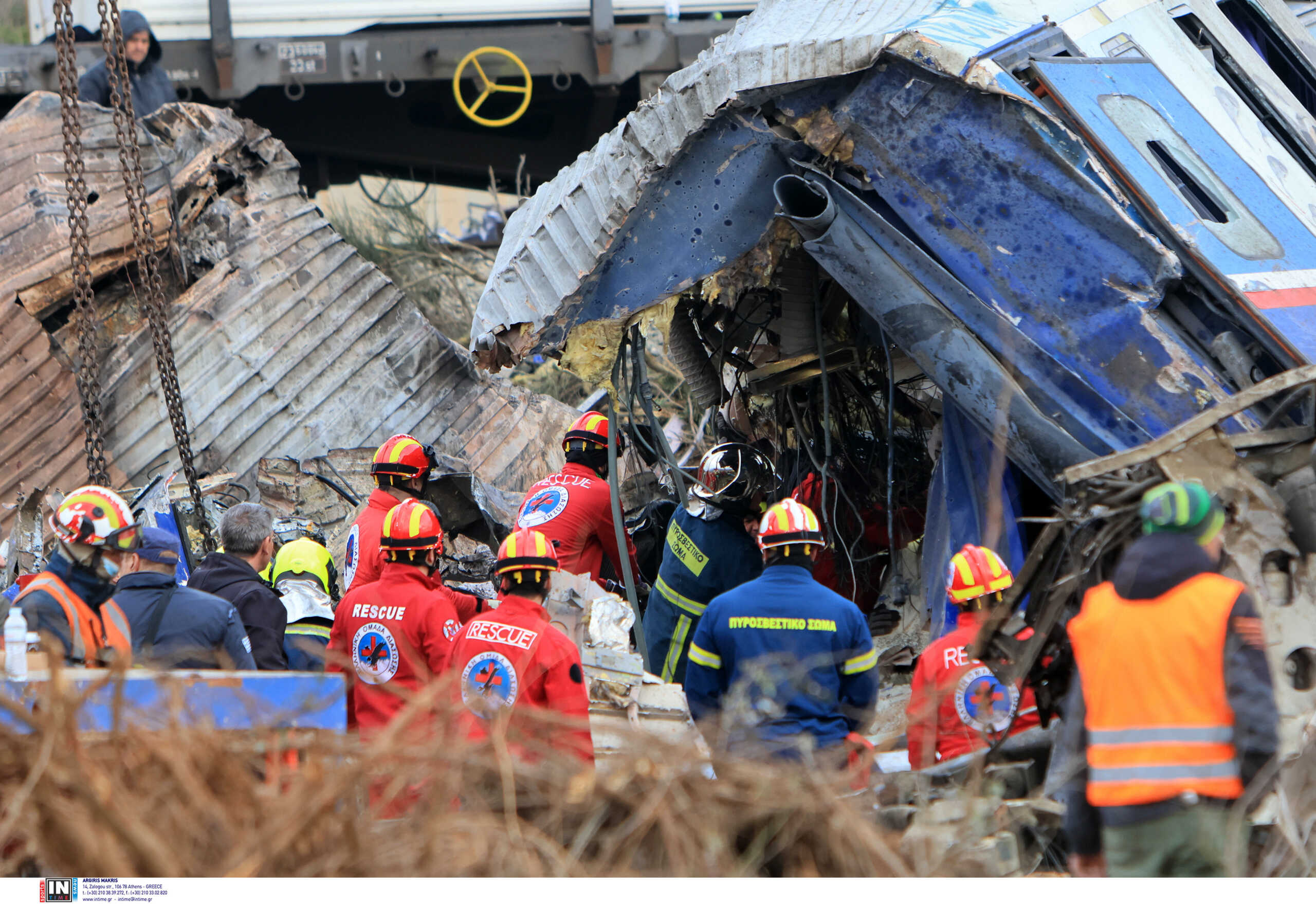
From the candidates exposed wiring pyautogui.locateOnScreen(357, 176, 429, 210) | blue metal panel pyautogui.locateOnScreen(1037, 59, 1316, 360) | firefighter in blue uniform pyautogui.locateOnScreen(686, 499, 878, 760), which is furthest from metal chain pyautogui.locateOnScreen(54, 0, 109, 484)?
blue metal panel pyautogui.locateOnScreen(1037, 59, 1316, 360)

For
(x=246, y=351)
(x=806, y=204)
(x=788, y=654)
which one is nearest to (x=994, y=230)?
(x=806, y=204)

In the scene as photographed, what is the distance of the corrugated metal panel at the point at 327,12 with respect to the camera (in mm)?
10406

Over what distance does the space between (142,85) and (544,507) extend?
18.3 feet

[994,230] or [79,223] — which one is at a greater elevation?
[79,223]

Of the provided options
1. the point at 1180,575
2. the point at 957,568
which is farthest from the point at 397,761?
the point at 957,568

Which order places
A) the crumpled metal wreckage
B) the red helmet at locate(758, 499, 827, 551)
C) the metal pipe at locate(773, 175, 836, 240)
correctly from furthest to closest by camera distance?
the metal pipe at locate(773, 175, 836, 240) < the red helmet at locate(758, 499, 827, 551) < the crumpled metal wreckage

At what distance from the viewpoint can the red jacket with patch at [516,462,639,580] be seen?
6.32m

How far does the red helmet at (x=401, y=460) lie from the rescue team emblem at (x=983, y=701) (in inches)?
128

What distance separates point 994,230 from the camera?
501 cm

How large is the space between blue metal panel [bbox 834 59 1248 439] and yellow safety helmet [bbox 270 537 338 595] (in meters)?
3.20

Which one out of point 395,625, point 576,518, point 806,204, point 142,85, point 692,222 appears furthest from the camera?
point 142,85

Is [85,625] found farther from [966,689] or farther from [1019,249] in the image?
[1019,249]

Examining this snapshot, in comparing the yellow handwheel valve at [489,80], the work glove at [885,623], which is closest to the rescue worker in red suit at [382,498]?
the work glove at [885,623]

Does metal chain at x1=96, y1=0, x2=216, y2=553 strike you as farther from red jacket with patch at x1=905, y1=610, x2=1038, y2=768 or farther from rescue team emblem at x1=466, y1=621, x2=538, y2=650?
red jacket with patch at x1=905, y1=610, x2=1038, y2=768
